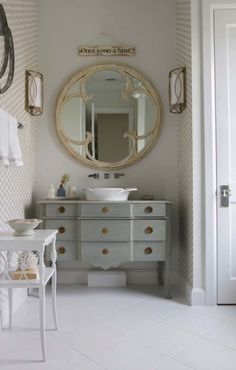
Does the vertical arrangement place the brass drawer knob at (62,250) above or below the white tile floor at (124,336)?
above

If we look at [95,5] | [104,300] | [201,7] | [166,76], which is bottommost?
[104,300]

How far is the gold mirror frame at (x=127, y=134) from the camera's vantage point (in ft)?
8.95

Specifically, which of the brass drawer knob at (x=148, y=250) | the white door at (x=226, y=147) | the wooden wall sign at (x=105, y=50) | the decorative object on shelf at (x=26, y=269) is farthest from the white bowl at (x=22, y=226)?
the wooden wall sign at (x=105, y=50)

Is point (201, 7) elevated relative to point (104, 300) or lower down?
elevated

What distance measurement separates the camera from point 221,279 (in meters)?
2.20

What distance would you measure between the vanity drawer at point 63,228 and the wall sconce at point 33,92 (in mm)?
1039

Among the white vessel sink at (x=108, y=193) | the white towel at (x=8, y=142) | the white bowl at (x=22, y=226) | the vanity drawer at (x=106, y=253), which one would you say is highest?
the white towel at (x=8, y=142)

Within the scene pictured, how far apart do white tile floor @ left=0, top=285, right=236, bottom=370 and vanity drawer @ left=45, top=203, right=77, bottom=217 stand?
27.6 inches

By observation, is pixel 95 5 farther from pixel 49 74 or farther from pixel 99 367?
pixel 99 367

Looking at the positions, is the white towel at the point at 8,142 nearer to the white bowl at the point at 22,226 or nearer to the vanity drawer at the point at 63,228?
the white bowl at the point at 22,226

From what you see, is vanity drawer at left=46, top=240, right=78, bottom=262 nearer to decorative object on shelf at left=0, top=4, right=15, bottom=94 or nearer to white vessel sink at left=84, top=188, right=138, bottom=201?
white vessel sink at left=84, top=188, right=138, bottom=201

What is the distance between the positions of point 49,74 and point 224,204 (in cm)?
205

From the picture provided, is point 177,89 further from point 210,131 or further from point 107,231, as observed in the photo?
point 107,231

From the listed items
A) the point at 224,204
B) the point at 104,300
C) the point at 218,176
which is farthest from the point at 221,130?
the point at 104,300
